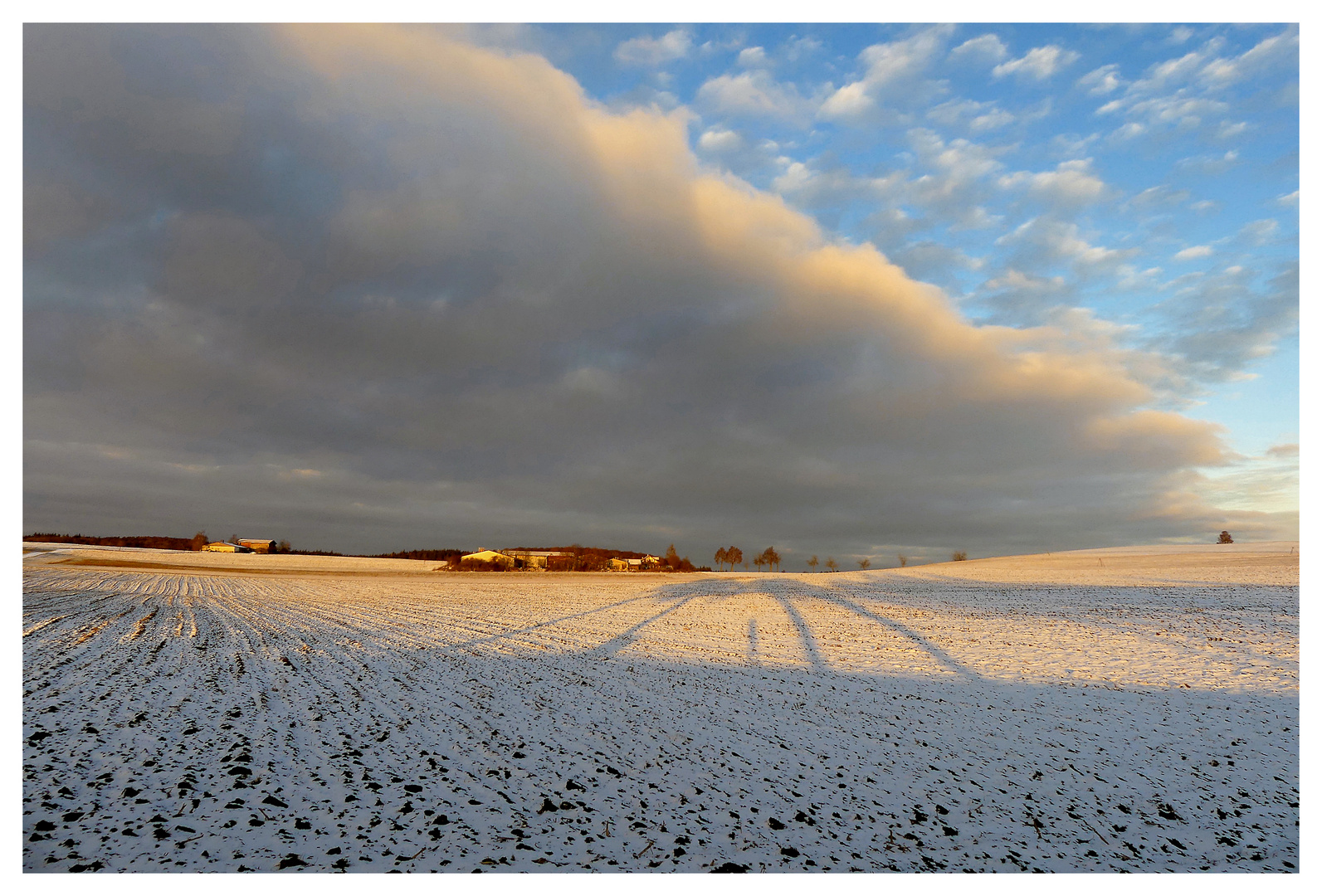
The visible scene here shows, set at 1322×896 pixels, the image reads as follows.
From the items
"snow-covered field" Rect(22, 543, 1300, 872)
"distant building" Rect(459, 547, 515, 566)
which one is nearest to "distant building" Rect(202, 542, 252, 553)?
"distant building" Rect(459, 547, 515, 566)

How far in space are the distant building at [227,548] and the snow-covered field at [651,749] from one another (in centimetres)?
16319

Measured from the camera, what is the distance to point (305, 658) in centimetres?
1678

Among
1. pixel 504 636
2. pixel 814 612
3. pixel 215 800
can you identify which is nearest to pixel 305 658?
pixel 504 636

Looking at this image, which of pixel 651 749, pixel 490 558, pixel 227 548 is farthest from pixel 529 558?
pixel 651 749

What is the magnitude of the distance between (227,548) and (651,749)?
641 ft

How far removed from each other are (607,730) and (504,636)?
12.0 metres

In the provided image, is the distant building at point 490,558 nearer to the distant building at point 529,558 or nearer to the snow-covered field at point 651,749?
the distant building at point 529,558

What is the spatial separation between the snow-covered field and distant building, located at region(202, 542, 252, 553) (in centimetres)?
16319

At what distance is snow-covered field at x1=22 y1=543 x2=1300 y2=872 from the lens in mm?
7379

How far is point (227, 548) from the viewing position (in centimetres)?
16162

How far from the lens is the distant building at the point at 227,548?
513 ft

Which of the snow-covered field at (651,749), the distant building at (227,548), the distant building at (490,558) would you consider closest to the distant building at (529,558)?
the distant building at (490,558)

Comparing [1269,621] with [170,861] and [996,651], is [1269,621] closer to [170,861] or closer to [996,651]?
[996,651]

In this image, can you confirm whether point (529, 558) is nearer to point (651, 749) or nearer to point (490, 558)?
point (490, 558)
